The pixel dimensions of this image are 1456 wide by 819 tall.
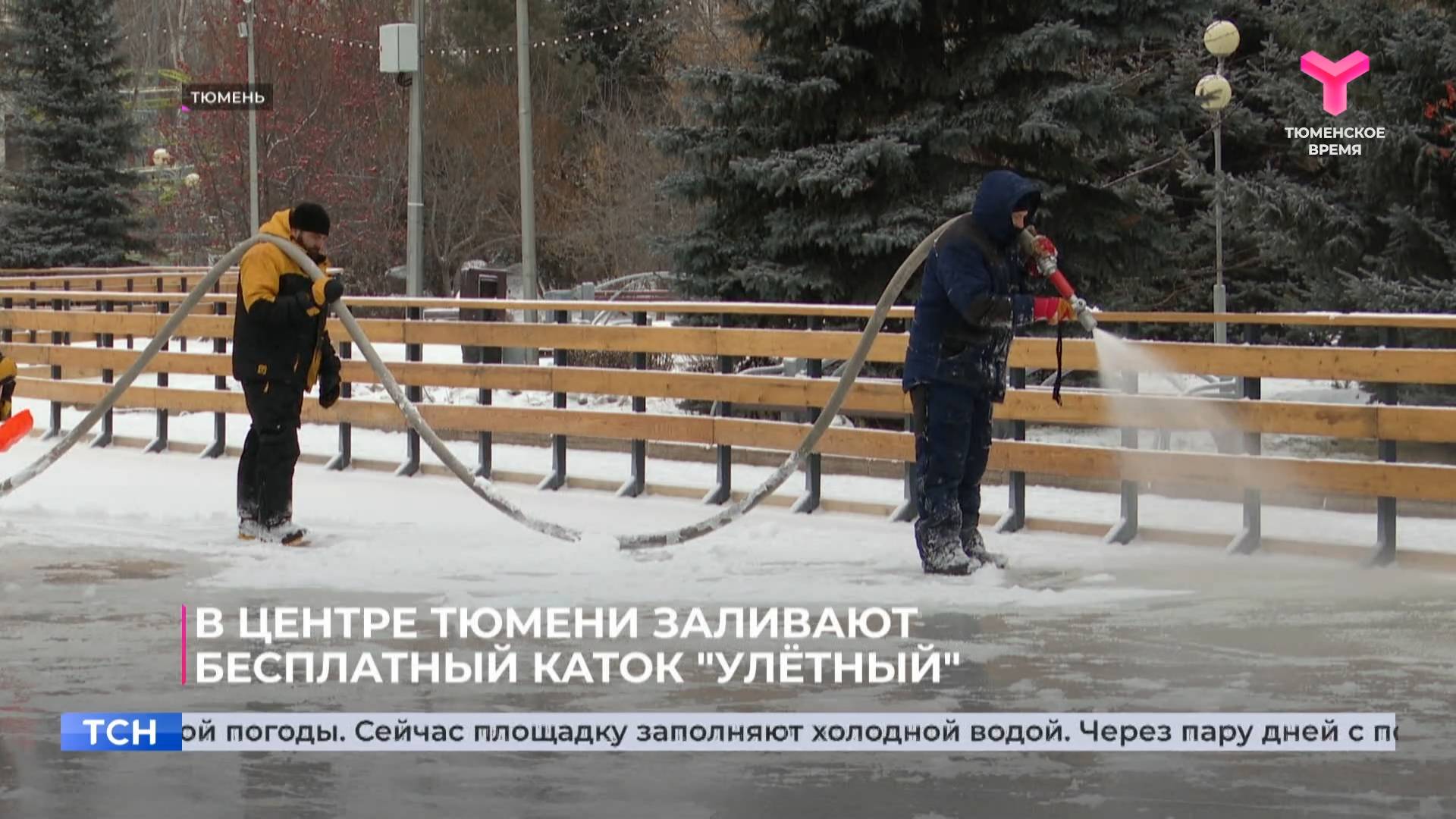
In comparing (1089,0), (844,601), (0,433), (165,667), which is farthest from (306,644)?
(1089,0)

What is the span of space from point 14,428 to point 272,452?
2.28 m

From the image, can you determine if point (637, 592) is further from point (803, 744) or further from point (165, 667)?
point (803, 744)

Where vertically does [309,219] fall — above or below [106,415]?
above

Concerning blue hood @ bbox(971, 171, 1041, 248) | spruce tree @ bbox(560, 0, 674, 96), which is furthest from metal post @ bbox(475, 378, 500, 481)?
spruce tree @ bbox(560, 0, 674, 96)

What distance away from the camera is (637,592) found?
31.2 ft

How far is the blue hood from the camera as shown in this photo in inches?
382

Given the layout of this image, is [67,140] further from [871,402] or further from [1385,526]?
[1385,526]

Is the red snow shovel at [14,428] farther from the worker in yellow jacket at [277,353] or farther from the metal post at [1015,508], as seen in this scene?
the metal post at [1015,508]

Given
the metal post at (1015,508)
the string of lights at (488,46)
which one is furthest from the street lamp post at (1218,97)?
the string of lights at (488,46)

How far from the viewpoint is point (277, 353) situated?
11422 mm

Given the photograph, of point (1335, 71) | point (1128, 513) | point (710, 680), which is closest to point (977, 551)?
point (1128, 513)

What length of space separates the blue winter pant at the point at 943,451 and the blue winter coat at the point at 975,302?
0.23ft

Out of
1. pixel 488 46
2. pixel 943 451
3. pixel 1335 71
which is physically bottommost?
pixel 943 451

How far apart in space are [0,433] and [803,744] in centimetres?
762
